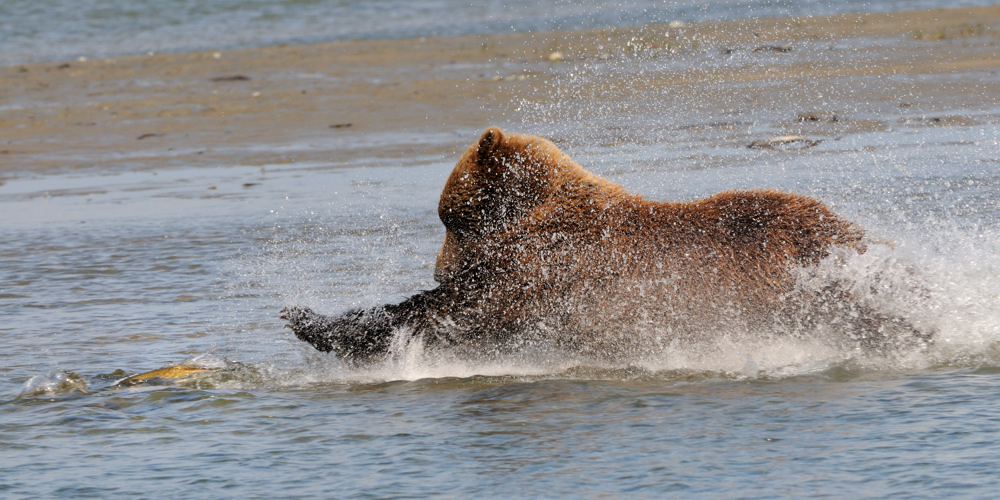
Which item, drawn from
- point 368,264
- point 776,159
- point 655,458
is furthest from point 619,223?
point 776,159

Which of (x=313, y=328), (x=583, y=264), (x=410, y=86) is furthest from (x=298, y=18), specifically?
(x=583, y=264)

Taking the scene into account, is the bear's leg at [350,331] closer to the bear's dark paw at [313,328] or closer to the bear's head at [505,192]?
the bear's dark paw at [313,328]

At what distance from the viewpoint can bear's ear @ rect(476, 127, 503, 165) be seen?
596cm

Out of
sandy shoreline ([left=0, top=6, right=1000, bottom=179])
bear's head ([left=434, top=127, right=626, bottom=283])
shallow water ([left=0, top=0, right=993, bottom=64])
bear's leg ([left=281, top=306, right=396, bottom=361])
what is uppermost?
shallow water ([left=0, top=0, right=993, bottom=64])

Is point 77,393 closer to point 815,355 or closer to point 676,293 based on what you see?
point 676,293

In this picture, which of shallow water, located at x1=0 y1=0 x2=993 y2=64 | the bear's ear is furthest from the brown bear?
shallow water, located at x1=0 y1=0 x2=993 y2=64

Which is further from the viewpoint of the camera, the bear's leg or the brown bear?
the bear's leg

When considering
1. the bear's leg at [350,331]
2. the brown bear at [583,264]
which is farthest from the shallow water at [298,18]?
the bear's leg at [350,331]

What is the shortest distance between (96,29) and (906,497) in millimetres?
31691

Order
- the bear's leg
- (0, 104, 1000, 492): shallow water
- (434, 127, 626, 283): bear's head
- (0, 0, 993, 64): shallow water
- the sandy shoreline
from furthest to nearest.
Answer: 1. (0, 0, 993, 64): shallow water
2. the sandy shoreline
3. the bear's leg
4. (434, 127, 626, 283): bear's head
5. (0, 104, 1000, 492): shallow water

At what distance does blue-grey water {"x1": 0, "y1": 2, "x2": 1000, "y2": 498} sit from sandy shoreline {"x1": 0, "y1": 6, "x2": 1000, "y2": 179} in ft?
18.8

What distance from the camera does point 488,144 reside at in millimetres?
5980

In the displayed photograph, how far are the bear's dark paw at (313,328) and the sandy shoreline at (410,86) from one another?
8.19 meters

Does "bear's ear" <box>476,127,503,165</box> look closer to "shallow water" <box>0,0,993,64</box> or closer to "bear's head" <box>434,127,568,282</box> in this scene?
"bear's head" <box>434,127,568,282</box>
